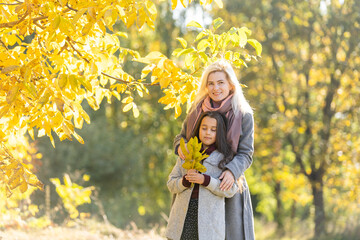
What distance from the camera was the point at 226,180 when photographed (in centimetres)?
279

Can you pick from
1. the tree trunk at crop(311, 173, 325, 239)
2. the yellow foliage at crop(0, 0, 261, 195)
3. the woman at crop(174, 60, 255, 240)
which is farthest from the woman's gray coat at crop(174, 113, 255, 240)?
the tree trunk at crop(311, 173, 325, 239)

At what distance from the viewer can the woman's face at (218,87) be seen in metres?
3.02

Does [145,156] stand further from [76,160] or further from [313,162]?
[313,162]

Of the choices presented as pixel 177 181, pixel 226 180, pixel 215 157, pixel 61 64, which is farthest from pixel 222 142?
pixel 61 64

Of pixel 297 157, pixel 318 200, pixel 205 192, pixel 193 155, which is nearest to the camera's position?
pixel 193 155

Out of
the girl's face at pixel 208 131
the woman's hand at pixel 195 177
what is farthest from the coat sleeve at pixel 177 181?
the girl's face at pixel 208 131

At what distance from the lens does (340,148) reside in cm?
1002

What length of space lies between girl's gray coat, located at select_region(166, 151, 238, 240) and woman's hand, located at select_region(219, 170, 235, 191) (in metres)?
0.02

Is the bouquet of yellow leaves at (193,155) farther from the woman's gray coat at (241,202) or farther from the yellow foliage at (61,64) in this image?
the yellow foliage at (61,64)

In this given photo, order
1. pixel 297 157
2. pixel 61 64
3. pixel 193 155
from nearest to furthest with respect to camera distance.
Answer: pixel 61 64, pixel 193 155, pixel 297 157

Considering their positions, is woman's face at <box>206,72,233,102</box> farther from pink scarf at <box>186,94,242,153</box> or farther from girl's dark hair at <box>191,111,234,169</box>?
girl's dark hair at <box>191,111,234,169</box>

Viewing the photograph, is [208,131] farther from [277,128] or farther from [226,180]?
[277,128]

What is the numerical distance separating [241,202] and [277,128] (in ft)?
27.9

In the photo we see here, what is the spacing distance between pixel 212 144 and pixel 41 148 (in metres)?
9.67
